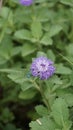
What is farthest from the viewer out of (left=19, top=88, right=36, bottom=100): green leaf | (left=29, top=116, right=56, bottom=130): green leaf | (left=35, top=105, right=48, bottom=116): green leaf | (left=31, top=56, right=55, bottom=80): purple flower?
(left=19, top=88, right=36, bottom=100): green leaf

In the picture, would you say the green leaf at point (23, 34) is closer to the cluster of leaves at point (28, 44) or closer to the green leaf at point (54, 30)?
the cluster of leaves at point (28, 44)

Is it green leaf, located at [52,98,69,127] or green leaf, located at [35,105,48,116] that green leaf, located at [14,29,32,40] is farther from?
green leaf, located at [52,98,69,127]

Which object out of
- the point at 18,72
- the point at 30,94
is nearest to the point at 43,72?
the point at 18,72

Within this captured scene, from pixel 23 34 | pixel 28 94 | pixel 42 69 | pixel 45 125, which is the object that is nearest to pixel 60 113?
pixel 45 125

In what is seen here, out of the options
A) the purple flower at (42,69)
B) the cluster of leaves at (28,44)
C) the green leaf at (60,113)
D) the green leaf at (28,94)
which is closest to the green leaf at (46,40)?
the cluster of leaves at (28,44)

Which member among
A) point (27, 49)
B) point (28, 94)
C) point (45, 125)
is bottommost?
point (45, 125)

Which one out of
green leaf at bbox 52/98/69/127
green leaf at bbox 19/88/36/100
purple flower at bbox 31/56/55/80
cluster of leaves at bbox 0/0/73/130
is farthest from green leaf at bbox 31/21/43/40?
green leaf at bbox 52/98/69/127

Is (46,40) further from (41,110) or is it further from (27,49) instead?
(41,110)
